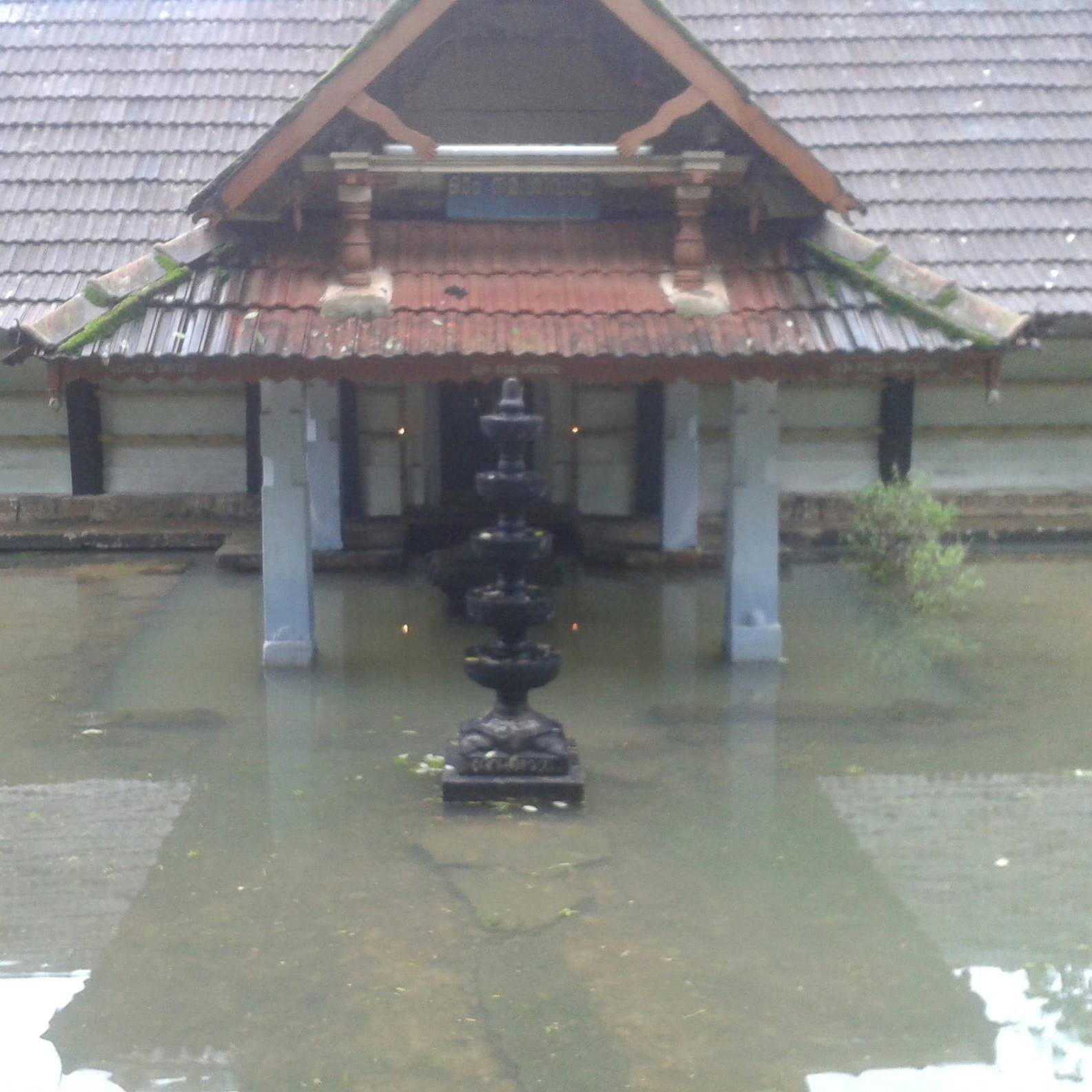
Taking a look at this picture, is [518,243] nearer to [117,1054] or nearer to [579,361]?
[579,361]

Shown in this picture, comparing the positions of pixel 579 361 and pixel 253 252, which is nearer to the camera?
pixel 579 361

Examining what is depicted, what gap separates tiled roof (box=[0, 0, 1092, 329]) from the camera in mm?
10750

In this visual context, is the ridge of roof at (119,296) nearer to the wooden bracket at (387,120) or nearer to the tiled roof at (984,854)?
the wooden bracket at (387,120)

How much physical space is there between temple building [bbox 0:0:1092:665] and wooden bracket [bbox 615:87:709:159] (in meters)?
0.02

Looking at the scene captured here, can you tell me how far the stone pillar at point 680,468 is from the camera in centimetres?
1088

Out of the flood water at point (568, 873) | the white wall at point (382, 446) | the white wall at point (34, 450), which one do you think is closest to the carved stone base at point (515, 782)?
the flood water at point (568, 873)

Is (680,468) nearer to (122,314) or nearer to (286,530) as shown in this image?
(286,530)

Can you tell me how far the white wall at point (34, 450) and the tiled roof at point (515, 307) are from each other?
519 centimetres

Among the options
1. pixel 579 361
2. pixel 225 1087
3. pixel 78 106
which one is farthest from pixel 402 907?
pixel 78 106

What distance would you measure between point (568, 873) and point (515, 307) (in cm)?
328

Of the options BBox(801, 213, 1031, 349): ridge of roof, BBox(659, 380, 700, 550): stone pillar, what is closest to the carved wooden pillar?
BBox(801, 213, 1031, 349): ridge of roof

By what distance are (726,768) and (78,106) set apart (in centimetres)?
904

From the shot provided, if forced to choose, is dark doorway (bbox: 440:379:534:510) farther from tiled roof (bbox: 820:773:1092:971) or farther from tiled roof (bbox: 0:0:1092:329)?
tiled roof (bbox: 820:773:1092:971)

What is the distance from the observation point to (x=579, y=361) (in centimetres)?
688
